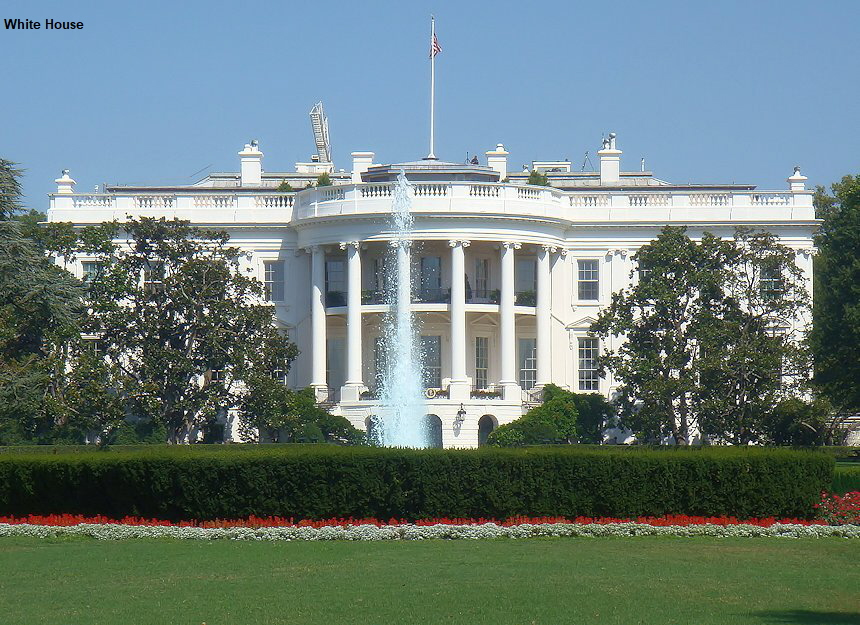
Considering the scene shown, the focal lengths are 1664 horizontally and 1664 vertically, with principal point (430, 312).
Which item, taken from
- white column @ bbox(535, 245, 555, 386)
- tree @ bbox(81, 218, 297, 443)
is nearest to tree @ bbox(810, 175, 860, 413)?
white column @ bbox(535, 245, 555, 386)

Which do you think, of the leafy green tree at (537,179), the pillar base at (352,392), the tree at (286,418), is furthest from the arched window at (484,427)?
the leafy green tree at (537,179)

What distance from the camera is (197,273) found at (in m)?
55.9

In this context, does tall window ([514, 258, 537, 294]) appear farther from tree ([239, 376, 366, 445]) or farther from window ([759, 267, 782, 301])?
window ([759, 267, 782, 301])

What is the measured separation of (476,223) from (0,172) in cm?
2277

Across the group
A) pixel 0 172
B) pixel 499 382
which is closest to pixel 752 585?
pixel 0 172

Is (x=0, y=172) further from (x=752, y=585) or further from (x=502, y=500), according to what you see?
(x=752, y=585)

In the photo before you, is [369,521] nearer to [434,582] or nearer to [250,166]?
[434,582]

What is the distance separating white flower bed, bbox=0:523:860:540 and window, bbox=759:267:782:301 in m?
26.3

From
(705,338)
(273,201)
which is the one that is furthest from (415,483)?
(273,201)

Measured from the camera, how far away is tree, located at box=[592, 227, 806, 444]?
52969 millimetres

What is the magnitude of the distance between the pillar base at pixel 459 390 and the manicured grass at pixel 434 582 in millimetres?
33869

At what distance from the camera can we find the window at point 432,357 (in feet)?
211

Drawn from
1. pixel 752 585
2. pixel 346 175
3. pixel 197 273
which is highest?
pixel 346 175

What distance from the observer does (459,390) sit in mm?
61062
